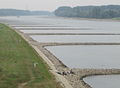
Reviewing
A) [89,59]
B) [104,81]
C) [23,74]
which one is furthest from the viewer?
[89,59]

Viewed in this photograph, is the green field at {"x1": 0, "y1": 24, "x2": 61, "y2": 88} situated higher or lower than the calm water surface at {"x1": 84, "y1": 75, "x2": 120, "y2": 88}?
higher

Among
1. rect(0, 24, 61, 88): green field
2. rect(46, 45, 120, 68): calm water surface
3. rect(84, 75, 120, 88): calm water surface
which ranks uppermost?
rect(0, 24, 61, 88): green field

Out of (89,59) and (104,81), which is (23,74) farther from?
(89,59)

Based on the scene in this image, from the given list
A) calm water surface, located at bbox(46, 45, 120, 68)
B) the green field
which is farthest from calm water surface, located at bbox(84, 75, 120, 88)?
calm water surface, located at bbox(46, 45, 120, 68)

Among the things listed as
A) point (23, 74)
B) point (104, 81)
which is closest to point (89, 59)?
point (104, 81)

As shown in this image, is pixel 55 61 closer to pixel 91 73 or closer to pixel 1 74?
pixel 91 73

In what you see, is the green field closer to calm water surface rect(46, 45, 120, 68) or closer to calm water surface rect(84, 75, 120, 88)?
calm water surface rect(84, 75, 120, 88)

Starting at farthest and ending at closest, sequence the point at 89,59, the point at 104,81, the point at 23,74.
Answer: the point at 89,59
the point at 104,81
the point at 23,74

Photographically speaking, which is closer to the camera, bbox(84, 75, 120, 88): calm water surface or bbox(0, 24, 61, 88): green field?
bbox(0, 24, 61, 88): green field

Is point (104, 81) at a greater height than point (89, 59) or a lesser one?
greater

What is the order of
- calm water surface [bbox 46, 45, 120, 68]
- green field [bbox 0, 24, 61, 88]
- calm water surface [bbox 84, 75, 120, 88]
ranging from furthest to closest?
calm water surface [bbox 46, 45, 120, 68] < calm water surface [bbox 84, 75, 120, 88] < green field [bbox 0, 24, 61, 88]

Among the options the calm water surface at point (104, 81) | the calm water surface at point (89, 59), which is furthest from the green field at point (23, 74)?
the calm water surface at point (89, 59)
